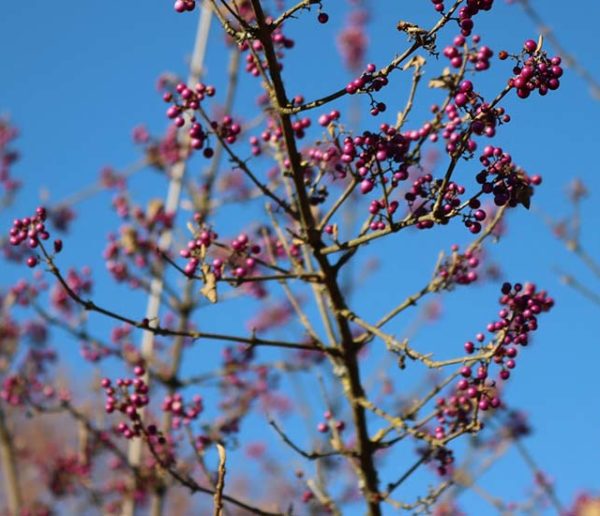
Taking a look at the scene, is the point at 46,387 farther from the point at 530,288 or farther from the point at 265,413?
the point at 530,288

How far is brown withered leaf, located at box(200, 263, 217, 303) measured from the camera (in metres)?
2.77

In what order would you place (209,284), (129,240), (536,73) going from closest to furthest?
1. (536,73)
2. (209,284)
3. (129,240)

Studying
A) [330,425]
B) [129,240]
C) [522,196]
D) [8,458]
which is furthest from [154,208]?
[522,196]

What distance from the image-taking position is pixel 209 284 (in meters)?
2.79

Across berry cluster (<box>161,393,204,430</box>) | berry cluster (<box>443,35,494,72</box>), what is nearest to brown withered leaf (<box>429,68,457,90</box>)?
berry cluster (<box>443,35,494,72</box>)

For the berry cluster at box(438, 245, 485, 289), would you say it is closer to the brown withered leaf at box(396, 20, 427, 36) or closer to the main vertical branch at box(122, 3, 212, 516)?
the brown withered leaf at box(396, 20, 427, 36)

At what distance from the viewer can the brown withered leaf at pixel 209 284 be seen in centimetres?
277

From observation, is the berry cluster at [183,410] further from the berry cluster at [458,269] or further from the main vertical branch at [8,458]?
the main vertical branch at [8,458]

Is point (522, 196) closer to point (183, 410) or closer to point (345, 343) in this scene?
point (345, 343)

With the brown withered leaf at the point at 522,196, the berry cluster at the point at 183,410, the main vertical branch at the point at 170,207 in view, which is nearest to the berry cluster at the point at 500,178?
the brown withered leaf at the point at 522,196

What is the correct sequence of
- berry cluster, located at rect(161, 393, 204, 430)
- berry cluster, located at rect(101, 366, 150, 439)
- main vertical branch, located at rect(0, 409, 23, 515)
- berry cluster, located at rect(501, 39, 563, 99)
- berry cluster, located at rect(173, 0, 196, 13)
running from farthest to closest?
main vertical branch, located at rect(0, 409, 23, 515), berry cluster, located at rect(161, 393, 204, 430), berry cluster, located at rect(101, 366, 150, 439), berry cluster, located at rect(173, 0, 196, 13), berry cluster, located at rect(501, 39, 563, 99)

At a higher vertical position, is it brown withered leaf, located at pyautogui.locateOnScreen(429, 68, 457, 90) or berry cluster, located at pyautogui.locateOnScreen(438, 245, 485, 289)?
brown withered leaf, located at pyautogui.locateOnScreen(429, 68, 457, 90)

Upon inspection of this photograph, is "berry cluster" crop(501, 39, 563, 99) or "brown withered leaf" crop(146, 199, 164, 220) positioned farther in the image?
"brown withered leaf" crop(146, 199, 164, 220)

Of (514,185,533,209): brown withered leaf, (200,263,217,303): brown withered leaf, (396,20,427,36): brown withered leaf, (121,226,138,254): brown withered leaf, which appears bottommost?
(514,185,533,209): brown withered leaf
